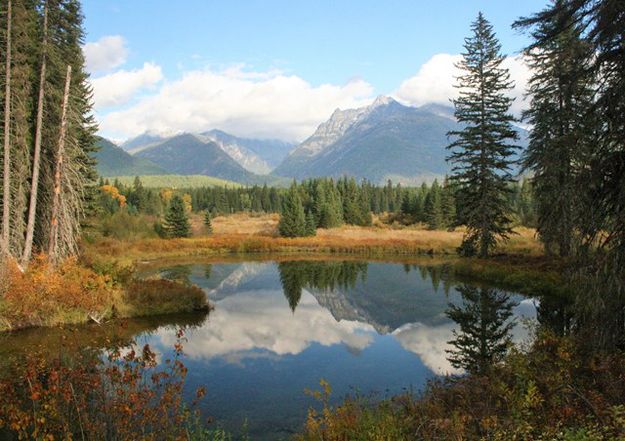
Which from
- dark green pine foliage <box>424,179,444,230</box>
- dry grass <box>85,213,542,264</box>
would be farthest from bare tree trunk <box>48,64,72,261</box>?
dark green pine foliage <box>424,179,444,230</box>

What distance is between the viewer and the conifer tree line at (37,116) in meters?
20.4

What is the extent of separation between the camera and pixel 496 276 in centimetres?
2925

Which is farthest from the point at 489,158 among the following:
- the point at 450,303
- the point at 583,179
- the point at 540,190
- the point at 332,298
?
the point at 583,179

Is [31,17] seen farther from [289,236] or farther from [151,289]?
[289,236]

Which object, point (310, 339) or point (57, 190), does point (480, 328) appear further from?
point (57, 190)

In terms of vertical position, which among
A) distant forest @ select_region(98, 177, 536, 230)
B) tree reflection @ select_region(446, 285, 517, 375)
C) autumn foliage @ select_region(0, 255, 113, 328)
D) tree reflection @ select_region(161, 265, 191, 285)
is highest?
distant forest @ select_region(98, 177, 536, 230)

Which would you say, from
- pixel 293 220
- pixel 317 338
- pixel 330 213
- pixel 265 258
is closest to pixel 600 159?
pixel 317 338

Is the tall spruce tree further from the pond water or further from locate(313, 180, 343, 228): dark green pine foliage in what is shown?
locate(313, 180, 343, 228): dark green pine foliage

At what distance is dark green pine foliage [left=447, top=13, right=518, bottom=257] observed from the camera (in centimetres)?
3106

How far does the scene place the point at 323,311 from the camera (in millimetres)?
25094

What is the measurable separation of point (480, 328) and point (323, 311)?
8.70 m

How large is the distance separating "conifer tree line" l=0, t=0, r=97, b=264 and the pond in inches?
237

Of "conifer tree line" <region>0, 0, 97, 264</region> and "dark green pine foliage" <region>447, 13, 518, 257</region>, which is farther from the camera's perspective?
"dark green pine foliage" <region>447, 13, 518, 257</region>

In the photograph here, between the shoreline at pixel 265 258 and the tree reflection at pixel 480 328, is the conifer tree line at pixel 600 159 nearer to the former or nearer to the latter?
the tree reflection at pixel 480 328
